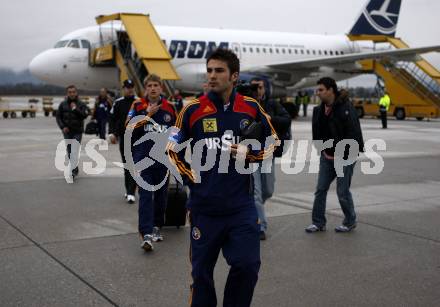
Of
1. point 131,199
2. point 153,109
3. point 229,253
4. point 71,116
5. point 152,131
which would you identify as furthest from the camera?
point 71,116

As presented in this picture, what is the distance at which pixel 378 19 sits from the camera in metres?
40.8

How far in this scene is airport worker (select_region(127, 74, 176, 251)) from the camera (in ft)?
20.6

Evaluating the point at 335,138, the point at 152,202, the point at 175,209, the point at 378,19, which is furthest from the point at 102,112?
the point at 378,19

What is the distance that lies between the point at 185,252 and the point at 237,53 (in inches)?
1060

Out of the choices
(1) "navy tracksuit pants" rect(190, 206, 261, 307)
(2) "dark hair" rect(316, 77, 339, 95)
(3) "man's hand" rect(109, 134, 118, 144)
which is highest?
(2) "dark hair" rect(316, 77, 339, 95)

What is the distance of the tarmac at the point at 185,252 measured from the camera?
4766mm

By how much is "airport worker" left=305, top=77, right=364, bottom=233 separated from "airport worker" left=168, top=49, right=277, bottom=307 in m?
3.28

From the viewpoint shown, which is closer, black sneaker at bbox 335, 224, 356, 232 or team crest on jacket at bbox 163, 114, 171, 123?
team crest on jacket at bbox 163, 114, 171, 123

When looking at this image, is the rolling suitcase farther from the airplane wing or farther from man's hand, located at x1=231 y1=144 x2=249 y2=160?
the airplane wing

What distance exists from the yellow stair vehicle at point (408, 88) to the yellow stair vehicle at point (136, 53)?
1558 centimetres

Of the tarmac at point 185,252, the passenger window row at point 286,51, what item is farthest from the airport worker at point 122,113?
the passenger window row at point 286,51

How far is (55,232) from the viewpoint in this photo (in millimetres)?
6809

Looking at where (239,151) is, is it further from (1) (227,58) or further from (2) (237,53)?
(2) (237,53)

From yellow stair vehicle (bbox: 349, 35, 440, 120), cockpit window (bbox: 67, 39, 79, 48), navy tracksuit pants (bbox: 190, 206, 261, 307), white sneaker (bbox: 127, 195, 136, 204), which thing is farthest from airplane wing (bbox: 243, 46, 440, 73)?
navy tracksuit pants (bbox: 190, 206, 261, 307)
